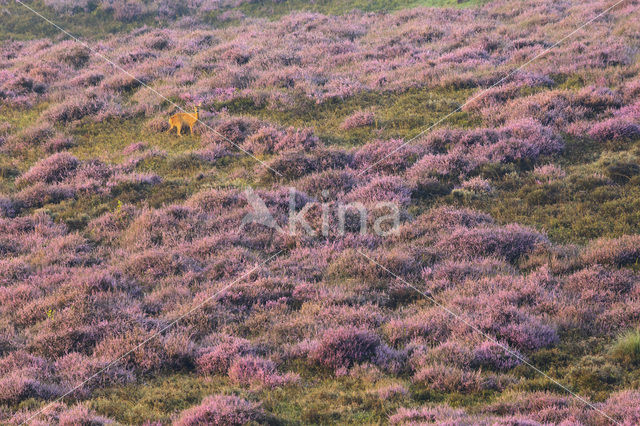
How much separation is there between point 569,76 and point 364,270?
1150cm

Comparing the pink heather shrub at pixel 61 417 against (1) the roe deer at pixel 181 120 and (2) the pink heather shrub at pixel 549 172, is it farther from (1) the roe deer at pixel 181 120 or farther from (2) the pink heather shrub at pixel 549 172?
(1) the roe deer at pixel 181 120

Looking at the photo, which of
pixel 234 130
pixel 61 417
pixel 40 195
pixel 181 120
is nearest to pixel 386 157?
pixel 234 130

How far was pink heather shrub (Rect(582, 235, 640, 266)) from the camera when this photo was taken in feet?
27.9

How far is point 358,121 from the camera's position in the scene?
15602mm

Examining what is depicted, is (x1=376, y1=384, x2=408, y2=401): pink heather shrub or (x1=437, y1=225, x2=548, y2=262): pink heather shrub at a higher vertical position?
(x1=437, y1=225, x2=548, y2=262): pink heather shrub

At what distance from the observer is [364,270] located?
30.1 ft

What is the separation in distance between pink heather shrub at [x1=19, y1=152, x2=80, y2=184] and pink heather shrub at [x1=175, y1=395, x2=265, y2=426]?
9.60 m

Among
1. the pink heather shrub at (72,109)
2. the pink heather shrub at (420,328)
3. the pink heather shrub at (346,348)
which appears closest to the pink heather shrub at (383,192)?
the pink heather shrub at (420,328)

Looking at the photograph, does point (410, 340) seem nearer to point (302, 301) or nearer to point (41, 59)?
point (302, 301)

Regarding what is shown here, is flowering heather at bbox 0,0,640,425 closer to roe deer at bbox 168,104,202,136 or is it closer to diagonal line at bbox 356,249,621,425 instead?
diagonal line at bbox 356,249,621,425

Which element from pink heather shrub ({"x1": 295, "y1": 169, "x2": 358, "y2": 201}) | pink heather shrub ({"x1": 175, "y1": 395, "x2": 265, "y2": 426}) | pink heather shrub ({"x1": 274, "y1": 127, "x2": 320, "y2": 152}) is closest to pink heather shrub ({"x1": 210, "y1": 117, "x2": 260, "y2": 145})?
pink heather shrub ({"x1": 274, "y1": 127, "x2": 320, "y2": 152})

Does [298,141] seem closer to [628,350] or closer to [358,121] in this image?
→ [358,121]

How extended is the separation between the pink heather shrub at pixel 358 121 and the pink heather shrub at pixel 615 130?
230 inches

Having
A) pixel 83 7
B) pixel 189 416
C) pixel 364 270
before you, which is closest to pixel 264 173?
pixel 364 270
